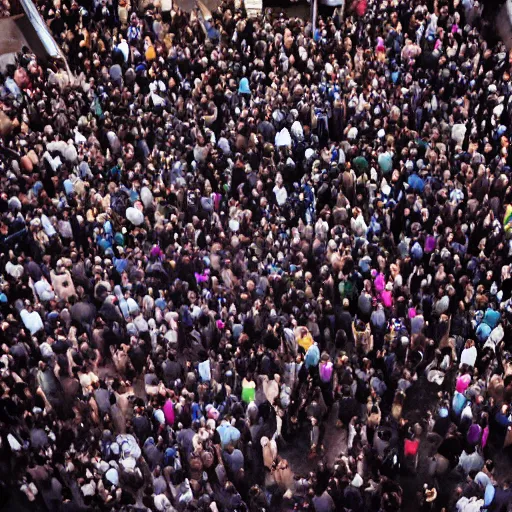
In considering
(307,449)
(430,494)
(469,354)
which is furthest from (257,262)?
(430,494)

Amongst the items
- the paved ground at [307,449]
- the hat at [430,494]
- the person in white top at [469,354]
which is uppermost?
the person in white top at [469,354]

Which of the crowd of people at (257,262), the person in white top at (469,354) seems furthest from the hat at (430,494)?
the person in white top at (469,354)

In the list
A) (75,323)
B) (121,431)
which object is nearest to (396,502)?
(121,431)

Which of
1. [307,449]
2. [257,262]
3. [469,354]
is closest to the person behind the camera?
[469,354]

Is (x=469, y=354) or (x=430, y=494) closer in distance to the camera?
(x=430, y=494)

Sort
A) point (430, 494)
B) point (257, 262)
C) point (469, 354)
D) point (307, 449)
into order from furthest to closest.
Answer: point (257, 262), point (307, 449), point (469, 354), point (430, 494)

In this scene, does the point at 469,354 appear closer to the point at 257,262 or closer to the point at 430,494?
the point at 430,494

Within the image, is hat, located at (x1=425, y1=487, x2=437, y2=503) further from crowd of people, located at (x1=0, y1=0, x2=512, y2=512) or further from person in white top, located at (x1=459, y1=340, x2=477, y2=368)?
person in white top, located at (x1=459, y1=340, x2=477, y2=368)

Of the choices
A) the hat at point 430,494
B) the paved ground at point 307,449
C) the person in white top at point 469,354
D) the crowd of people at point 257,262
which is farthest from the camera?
the paved ground at point 307,449

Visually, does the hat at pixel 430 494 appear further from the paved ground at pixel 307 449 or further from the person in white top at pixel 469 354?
the person in white top at pixel 469 354

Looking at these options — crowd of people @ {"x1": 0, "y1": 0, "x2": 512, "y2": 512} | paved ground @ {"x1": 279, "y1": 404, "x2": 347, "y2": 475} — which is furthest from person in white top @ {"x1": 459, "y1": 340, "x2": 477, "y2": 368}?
paved ground @ {"x1": 279, "y1": 404, "x2": 347, "y2": 475}

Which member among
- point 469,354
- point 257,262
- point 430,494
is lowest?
point 430,494
